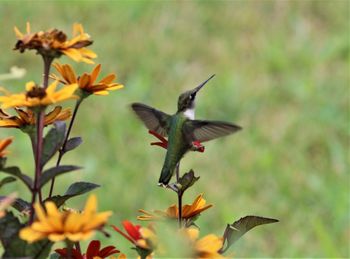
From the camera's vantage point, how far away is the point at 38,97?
0.60m

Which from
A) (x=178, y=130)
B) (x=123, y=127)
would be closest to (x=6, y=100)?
(x=178, y=130)

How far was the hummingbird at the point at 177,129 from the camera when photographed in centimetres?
79

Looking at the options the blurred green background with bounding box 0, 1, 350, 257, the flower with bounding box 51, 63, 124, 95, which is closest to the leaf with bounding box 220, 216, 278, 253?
the flower with bounding box 51, 63, 124, 95

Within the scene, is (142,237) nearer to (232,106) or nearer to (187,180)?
(187,180)

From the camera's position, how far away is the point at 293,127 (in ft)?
9.00

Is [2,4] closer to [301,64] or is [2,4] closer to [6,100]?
[301,64]

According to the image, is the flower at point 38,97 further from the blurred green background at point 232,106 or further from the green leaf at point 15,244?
the blurred green background at point 232,106

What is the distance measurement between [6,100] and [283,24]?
2.81 meters

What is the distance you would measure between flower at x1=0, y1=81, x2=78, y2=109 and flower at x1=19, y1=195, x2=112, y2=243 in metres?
0.09

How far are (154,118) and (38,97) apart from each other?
286 millimetres

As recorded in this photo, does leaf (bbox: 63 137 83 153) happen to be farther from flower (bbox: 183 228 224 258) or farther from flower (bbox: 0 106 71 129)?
flower (bbox: 183 228 224 258)

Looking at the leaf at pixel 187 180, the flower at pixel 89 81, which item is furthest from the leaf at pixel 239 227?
the flower at pixel 89 81

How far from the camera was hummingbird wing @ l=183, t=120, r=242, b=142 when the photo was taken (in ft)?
2.39

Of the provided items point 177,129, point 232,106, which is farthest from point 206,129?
point 232,106
